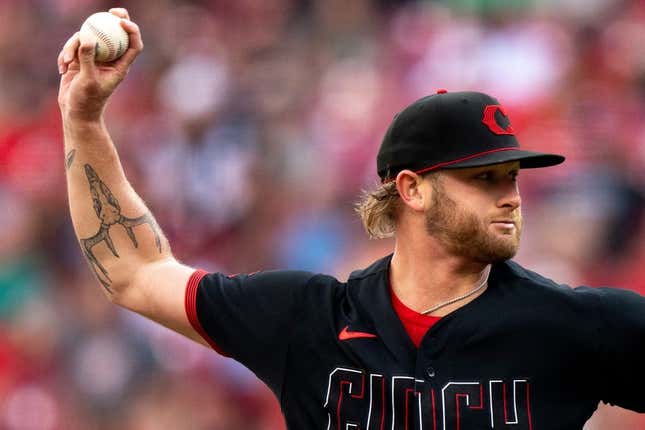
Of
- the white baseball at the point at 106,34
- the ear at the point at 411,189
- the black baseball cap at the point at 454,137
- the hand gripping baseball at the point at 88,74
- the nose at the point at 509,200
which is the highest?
the white baseball at the point at 106,34

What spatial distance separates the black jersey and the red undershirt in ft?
0.11

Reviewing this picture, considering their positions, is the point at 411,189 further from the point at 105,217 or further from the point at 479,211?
the point at 105,217

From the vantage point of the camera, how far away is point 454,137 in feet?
9.50

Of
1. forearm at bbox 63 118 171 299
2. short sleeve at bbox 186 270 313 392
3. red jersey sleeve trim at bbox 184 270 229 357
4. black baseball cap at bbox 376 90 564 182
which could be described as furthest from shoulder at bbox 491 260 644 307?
forearm at bbox 63 118 171 299

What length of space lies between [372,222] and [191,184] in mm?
3977

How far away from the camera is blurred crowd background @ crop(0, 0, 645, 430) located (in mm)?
6352

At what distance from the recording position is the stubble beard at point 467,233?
285 cm

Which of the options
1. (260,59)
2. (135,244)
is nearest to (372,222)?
(135,244)

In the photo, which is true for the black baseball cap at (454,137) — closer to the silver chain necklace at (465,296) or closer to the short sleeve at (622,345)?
the silver chain necklace at (465,296)

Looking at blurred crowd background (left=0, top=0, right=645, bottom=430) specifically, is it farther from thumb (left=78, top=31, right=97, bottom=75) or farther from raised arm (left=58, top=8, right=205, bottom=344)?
thumb (left=78, top=31, right=97, bottom=75)

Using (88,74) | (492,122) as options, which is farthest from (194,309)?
(492,122)

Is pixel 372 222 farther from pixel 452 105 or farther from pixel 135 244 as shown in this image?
pixel 135 244

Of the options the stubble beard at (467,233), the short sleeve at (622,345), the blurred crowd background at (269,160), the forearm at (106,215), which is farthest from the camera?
the blurred crowd background at (269,160)

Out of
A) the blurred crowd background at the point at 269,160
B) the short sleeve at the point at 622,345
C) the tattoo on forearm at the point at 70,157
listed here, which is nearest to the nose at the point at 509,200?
the short sleeve at the point at 622,345
